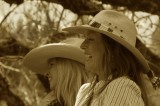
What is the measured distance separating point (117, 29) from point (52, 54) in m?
0.66

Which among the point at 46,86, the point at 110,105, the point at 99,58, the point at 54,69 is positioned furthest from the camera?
the point at 46,86

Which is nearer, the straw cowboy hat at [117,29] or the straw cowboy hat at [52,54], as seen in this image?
the straw cowboy hat at [117,29]

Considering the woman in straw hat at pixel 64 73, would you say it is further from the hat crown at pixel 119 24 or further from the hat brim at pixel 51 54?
the hat crown at pixel 119 24

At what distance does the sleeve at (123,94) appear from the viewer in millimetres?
1218

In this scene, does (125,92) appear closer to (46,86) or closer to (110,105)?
(110,105)

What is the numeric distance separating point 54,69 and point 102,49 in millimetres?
651

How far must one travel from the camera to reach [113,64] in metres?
1.30

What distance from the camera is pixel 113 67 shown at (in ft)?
4.25

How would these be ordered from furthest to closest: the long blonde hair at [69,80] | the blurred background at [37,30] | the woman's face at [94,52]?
the blurred background at [37,30]
the long blonde hair at [69,80]
the woman's face at [94,52]

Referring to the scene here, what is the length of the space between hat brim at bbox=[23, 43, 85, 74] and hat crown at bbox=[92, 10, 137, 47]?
0.56 metres

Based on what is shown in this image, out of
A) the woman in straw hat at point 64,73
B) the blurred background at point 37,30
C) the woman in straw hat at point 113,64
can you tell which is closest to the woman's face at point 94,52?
the woman in straw hat at point 113,64

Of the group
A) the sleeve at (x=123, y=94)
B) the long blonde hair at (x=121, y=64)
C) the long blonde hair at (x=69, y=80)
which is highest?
the long blonde hair at (x=121, y=64)

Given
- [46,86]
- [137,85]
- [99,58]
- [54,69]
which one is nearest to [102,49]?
[99,58]

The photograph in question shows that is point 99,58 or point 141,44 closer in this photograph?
point 99,58
